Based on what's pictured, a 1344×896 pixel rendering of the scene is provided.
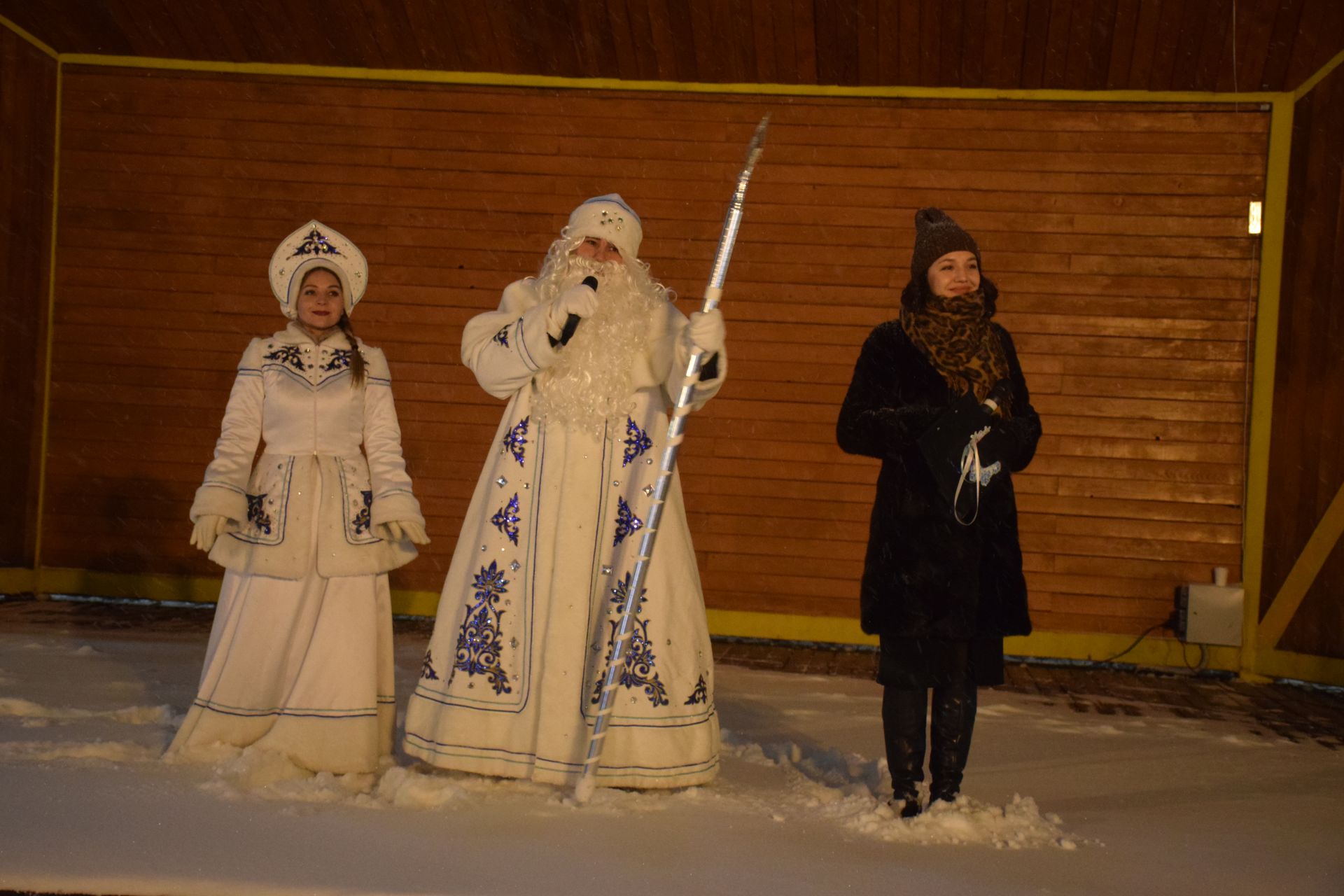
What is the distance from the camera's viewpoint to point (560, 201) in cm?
754

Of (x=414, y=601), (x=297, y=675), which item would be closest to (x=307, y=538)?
(x=297, y=675)

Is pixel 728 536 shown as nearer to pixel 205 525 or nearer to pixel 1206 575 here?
pixel 1206 575

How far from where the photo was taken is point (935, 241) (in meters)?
3.48

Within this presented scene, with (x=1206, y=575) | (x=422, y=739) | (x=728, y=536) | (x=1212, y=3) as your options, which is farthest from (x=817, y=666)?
(x=1212, y=3)

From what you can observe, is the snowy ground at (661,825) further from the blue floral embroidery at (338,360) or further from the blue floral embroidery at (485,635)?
the blue floral embroidery at (338,360)

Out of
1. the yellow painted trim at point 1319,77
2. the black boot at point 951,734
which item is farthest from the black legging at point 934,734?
the yellow painted trim at point 1319,77

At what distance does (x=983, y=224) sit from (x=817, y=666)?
8.33ft

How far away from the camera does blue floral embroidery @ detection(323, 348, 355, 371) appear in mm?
4023

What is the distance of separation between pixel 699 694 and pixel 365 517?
110 cm

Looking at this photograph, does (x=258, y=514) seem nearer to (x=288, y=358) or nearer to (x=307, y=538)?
(x=307, y=538)

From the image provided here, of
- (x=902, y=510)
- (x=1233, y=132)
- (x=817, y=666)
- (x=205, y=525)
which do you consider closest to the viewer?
(x=902, y=510)

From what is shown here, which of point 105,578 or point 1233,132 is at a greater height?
point 1233,132

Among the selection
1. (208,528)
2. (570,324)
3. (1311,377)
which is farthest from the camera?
(1311,377)

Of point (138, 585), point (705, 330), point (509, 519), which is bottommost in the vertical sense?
point (138, 585)
